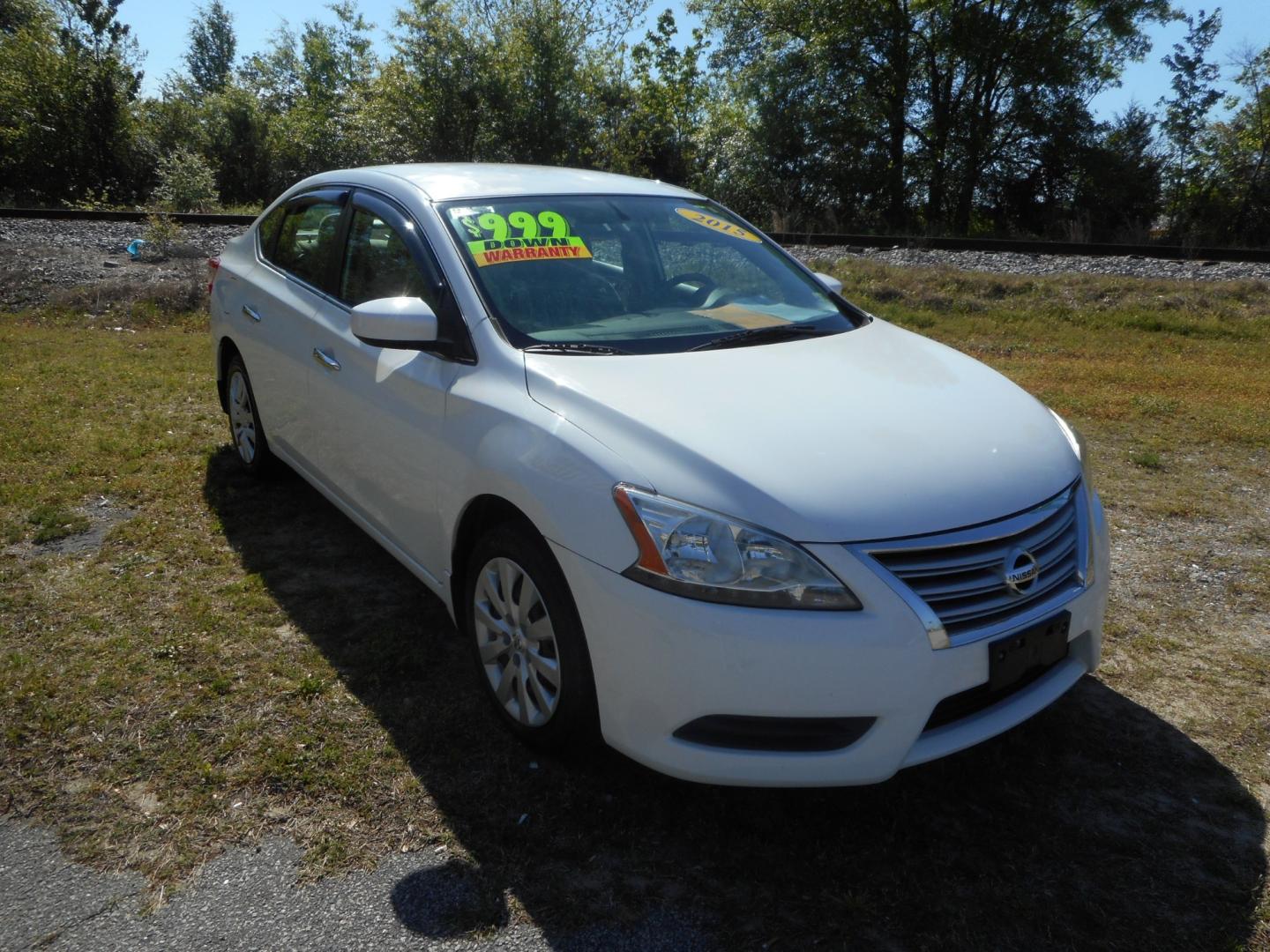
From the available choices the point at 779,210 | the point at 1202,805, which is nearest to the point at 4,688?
the point at 1202,805

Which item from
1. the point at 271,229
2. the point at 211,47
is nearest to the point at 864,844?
the point at 271,229

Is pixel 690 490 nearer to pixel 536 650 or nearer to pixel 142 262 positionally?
pixel 536 650

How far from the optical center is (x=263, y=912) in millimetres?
2479

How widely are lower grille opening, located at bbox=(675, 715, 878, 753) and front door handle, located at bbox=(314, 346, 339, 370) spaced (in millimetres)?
2196

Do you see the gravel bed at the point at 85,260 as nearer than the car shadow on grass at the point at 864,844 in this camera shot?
No

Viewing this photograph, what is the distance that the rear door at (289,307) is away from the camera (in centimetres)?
429

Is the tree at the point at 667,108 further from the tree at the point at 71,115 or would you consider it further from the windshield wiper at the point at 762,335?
the windshield wiper at the point at 762,335

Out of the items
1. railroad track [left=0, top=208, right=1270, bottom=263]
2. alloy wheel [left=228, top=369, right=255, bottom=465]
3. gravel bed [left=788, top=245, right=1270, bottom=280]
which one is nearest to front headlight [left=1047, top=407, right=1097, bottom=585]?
alloy wheel [left=228, top=369, right=255, bottom=465]

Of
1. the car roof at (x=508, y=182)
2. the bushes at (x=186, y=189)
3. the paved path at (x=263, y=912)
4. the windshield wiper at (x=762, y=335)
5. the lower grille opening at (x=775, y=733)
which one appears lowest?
the paved path at (x=263, y=912)

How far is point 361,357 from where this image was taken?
375cm

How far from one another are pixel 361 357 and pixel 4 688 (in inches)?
64.5

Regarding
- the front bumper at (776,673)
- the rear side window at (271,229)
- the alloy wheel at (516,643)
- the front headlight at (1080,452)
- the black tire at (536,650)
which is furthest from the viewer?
the rear side window at (271,229)

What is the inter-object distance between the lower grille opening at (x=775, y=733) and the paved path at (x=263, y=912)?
0.44 meters

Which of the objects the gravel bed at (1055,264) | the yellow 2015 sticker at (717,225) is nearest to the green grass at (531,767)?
the yellow 2015 sticker at (717,225)
